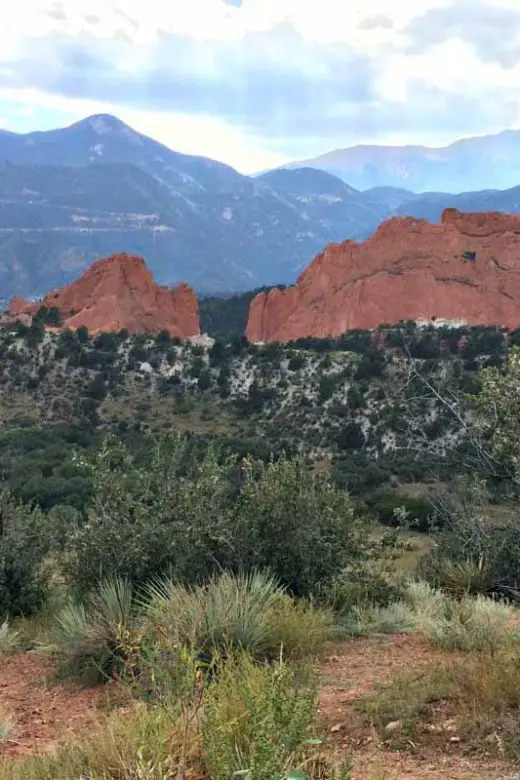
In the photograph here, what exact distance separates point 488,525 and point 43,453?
28.7 m

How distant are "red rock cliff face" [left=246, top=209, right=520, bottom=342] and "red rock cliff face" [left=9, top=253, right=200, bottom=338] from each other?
26.4 feet

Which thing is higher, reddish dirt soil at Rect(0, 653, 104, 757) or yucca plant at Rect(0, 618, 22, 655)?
reddish dirt soil at Rect(0, 653, 104, 757)

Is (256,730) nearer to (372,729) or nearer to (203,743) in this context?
(203,743)

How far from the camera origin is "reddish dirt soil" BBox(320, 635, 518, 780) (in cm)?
321

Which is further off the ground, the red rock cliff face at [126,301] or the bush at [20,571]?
the red rock cliff face at [126,301]

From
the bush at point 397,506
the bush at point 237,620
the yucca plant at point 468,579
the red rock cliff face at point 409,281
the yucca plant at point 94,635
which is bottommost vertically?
the bush at point 397,506

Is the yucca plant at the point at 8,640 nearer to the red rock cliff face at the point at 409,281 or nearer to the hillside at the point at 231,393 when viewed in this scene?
the hillside at the point at 231,393

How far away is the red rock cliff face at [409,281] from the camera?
64250 millimetres

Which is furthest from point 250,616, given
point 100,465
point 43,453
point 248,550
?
point 43,453

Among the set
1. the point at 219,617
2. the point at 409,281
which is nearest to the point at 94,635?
the point at 219,617

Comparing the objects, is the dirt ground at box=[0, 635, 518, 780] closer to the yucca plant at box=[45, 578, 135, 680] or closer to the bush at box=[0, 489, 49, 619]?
the yucca plant at box=[45, 578, 135, 680]

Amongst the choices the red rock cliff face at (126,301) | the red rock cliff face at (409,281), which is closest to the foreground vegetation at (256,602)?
the red rock cliff face at (409,281)

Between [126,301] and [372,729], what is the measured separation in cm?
6649

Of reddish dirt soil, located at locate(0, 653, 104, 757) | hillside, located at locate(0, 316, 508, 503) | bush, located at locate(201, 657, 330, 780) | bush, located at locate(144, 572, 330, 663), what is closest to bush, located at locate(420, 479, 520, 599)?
A: bush, located at locate(144, 572, 330, 663)
